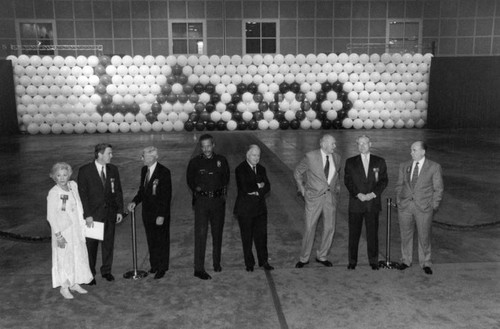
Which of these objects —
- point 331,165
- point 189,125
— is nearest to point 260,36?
point 189,125

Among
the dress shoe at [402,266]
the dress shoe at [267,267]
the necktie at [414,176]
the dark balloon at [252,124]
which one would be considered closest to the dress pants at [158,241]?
the dress shoe at [267,267]

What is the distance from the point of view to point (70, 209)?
218 inches

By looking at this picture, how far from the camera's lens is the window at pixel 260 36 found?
95.2ft

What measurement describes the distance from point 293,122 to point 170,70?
22.2 ft

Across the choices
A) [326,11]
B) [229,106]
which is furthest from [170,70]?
[326,11]

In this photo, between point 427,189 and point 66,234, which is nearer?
point 66,234

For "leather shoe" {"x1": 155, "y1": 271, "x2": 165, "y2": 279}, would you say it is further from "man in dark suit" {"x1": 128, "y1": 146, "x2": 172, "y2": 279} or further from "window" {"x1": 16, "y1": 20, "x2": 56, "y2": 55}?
"window" {"x1": 16, "y1": 20, "x2": 56, "y2": 55}

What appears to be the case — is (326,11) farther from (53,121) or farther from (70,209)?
(70,209)

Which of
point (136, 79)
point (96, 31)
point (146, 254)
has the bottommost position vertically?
point (146, 254)

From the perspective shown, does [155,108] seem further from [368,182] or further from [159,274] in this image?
[368,182]

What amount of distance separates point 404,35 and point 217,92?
12038 mm

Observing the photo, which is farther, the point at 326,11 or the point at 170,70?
the point at 326,11

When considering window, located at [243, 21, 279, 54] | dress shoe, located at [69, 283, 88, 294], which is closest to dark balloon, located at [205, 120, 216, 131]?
window, located at [243, 21, 279, 54]

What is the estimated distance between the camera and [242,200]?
617 centimetres
